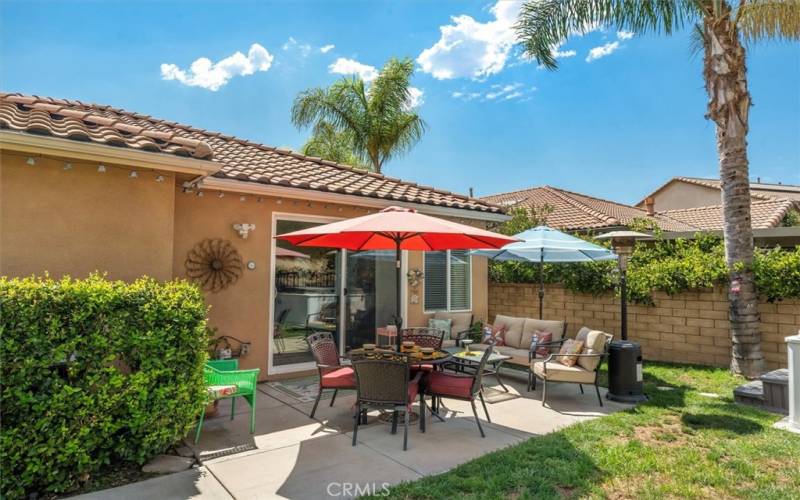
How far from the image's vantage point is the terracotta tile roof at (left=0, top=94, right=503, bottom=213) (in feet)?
18.7

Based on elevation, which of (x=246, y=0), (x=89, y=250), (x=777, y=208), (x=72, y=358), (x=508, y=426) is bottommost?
(x=508, y=426)

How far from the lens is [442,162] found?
83.2 feet

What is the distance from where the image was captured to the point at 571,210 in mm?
19422

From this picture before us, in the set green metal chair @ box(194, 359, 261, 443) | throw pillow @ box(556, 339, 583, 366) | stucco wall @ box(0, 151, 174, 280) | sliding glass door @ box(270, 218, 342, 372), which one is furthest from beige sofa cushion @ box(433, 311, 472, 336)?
stucco wall @ box(0, 151, 174, 280)

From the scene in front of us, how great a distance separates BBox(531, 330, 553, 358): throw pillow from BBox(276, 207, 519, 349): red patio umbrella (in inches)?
115

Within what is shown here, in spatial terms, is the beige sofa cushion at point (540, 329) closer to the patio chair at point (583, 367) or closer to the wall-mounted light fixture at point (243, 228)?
the patio chair at point (583, 367)

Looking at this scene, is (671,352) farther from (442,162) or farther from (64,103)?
(442,162)

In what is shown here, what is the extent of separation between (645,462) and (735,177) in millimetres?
7016

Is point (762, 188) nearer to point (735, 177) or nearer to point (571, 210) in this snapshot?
point (571, 210)

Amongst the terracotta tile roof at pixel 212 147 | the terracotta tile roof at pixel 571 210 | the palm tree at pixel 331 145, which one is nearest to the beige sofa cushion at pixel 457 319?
the terracotta tile roof at pixel 212 147

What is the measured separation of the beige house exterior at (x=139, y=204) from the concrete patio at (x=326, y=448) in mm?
2289

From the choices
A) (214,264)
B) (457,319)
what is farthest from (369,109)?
(214,264)

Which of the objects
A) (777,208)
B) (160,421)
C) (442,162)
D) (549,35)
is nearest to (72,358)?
(160,421)

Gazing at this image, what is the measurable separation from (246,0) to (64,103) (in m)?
4.71
